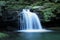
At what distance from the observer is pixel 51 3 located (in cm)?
317

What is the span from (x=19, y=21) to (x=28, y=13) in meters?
0.88

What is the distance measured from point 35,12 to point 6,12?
6.59ft

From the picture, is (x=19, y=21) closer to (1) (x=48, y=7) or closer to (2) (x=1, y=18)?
(2) (x=1, y=18)

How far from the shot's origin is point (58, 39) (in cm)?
880

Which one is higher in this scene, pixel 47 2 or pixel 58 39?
pixel 47 2

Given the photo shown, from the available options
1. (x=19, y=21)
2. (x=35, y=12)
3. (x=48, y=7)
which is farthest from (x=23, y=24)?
(x=48, y=7)

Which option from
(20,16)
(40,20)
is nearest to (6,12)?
(20,16)

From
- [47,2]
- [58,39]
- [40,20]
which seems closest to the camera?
[47,2]

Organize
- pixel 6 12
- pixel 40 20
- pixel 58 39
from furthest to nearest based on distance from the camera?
pixel 40 20 → pixel 6 12 → pixel 58 39

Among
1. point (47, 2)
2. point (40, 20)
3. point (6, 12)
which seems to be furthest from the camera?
point (40, 20)

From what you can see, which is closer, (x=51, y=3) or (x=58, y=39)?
(x=51, y=3)

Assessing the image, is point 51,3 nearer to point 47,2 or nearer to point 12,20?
point 47,2

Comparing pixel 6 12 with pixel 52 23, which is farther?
pixel 52 23

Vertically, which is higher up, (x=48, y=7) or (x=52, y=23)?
(x=48, y=7)
